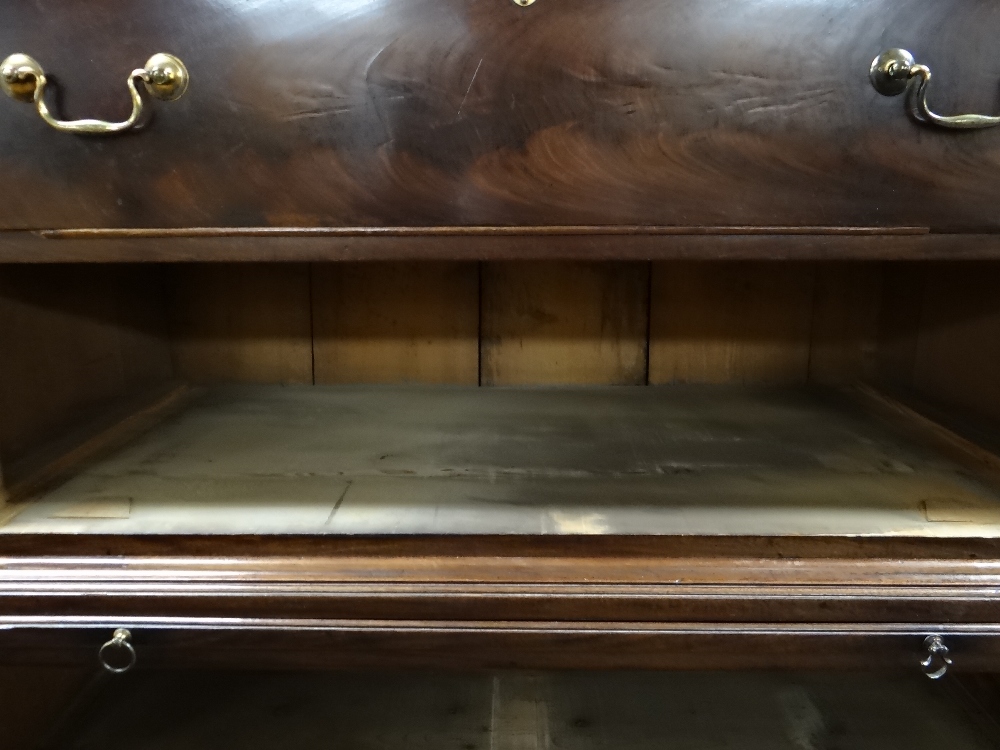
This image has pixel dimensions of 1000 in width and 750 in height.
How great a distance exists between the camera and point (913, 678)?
2.26 ft

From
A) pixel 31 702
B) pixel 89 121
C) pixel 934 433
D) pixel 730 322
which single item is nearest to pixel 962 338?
pixel 934 433

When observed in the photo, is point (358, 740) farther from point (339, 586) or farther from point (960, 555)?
point (960, 555)

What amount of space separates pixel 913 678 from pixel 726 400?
324 millimetres

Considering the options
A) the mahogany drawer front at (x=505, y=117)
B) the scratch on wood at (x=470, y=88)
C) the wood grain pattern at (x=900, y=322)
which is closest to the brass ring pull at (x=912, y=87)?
the mahogany drawer front at (x=505, y=117)

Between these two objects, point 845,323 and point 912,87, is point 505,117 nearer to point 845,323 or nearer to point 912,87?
point 912,87

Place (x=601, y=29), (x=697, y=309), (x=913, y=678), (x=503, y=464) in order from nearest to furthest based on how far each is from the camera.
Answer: (x=601, y=29) → (x=503, y=464) → (x=913, y=678) → (x=697, y=309)

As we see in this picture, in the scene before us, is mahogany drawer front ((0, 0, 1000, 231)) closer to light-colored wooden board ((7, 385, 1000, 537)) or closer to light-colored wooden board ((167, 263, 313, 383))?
light-colored wooden board ((7, 385, 1000, 537))

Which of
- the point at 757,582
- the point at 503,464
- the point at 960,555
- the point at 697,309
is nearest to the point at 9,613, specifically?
the point at 503,464

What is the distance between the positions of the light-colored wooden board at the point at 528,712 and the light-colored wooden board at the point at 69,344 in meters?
0.27

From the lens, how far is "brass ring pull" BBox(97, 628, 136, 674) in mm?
427

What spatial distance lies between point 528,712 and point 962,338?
0.52m

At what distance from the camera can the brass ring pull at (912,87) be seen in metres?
0.37

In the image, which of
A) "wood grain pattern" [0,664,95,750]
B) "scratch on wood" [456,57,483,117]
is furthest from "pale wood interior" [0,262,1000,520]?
"scratch on wood" [456,57,483,117]

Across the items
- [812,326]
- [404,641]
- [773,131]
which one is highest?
[773,131]
